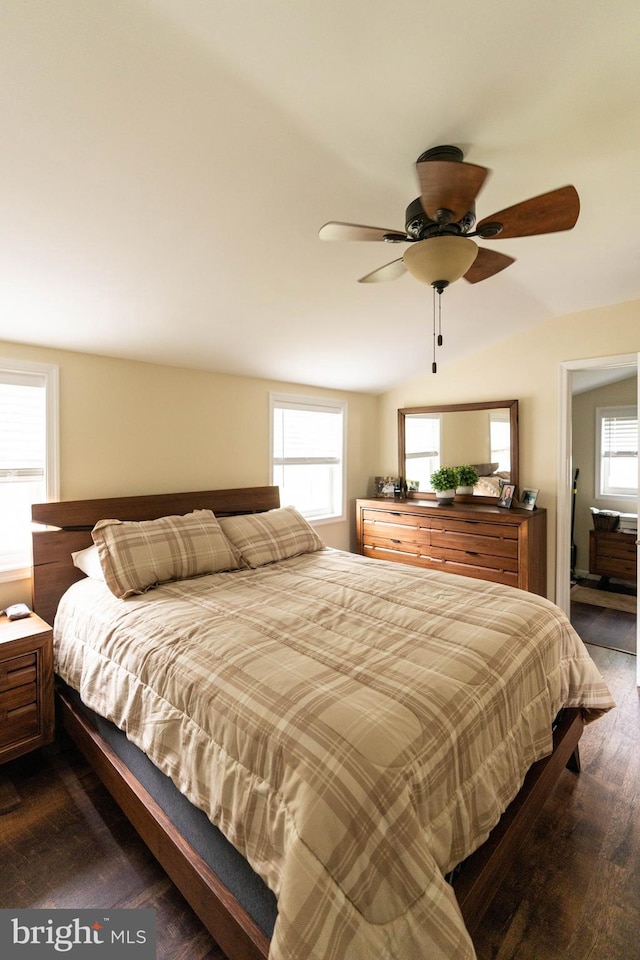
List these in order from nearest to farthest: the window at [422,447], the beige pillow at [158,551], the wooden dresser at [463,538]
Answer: the beige pillow at [158,551] → the wooden dresser at [463,538] → the window at [422,447]

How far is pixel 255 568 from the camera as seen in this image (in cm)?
282

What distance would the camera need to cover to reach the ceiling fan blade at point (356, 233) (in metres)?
1.60

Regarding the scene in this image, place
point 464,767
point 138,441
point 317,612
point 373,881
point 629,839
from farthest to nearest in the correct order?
point 138,441 → point 317,612 → point 629,839 → point 464,767 → point 373,881

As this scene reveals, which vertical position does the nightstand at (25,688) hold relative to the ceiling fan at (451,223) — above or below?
below

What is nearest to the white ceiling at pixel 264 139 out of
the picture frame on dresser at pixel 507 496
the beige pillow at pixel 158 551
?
the beige pillow at pixel 158 551

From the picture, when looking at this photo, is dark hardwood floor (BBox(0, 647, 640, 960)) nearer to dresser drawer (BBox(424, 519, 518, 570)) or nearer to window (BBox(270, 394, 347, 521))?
dresser drawer (BBox(424, 519, 518, 570))

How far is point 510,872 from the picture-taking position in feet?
5.31

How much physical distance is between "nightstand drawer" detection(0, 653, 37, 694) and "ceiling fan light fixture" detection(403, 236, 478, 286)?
244 cm

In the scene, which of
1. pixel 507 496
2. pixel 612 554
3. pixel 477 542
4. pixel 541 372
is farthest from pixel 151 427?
pixel 612 554

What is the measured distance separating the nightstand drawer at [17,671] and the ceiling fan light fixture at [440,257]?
2.44 metres

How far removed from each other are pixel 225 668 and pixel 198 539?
1.34 meters

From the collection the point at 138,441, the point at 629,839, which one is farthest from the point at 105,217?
the point at 629,839

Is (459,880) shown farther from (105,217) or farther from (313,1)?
(105,217)

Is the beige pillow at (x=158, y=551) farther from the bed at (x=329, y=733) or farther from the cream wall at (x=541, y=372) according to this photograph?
the cream wall at (x=541, y=372)
